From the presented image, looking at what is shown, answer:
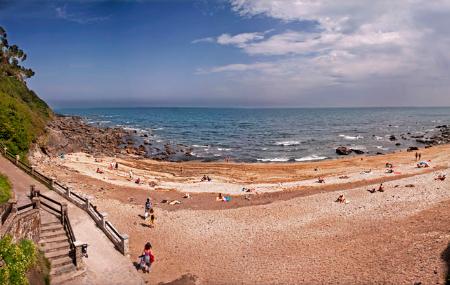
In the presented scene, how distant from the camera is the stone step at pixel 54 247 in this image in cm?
1568

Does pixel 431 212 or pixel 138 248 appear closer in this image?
pixel 138 248

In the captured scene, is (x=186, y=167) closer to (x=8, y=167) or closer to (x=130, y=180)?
(x=130, y=180)

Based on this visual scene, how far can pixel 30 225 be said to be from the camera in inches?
608

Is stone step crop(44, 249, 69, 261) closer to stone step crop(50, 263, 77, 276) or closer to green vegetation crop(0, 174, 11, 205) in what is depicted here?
stone step crop(50, 263, 77, 276)

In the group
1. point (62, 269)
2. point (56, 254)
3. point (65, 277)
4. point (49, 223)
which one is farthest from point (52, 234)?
point (65, 277)

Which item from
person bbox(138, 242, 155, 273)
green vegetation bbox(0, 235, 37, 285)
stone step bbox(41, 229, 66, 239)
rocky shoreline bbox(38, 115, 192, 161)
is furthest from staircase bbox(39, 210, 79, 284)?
rocky shoreline bbox(38, 115, 192, 161)

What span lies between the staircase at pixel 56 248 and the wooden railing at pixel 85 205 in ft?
3.45

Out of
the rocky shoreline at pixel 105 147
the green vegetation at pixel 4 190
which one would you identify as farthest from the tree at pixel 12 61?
the green vegetation at pixel 4 190

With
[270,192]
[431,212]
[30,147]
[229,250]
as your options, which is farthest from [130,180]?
[431,212]

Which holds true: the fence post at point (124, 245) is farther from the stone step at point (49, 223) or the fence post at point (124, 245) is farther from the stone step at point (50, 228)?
the stone step at point (49, 223)

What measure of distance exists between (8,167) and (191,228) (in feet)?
48.6

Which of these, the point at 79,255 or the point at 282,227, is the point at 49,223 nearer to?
the point at 79,255

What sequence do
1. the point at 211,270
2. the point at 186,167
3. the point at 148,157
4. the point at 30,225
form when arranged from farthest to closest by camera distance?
the point at 148,157, the point at 186,167, the point at 211,270, the point at 30,225

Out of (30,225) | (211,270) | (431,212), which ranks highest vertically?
(30,225)
